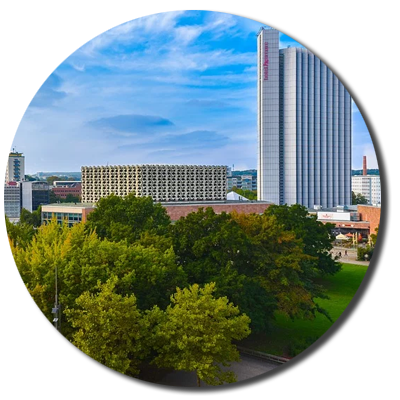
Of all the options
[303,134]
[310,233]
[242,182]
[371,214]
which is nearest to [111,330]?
[242,182]

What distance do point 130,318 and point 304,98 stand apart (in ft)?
9.47

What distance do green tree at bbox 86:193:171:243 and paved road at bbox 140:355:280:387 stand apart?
140 cm

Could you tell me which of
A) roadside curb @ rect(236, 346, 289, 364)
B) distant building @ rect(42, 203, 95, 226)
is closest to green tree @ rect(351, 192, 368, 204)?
roadside curb @ rect(236, 346, 289, 364)

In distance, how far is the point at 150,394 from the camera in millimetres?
4707

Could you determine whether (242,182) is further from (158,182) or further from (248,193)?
(158,182)

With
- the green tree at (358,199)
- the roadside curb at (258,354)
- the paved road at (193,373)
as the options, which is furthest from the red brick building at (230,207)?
the paved road at (193,373)

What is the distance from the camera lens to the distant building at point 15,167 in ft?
17.3

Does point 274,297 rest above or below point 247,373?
above

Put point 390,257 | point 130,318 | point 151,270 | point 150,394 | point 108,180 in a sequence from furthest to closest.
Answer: point 108,180 < point 151,270 < point 130,318 < point 150,394 < point 390,257

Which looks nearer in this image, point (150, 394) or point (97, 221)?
point (150, 394)

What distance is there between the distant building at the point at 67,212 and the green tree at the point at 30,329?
72 cm

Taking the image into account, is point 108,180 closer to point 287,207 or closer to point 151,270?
point 151,270

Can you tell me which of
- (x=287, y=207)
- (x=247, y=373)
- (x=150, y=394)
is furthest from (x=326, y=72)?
(x=150, y=394)

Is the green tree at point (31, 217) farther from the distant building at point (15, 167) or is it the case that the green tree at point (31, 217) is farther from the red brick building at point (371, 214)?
the red brick building at point (371, 214)
